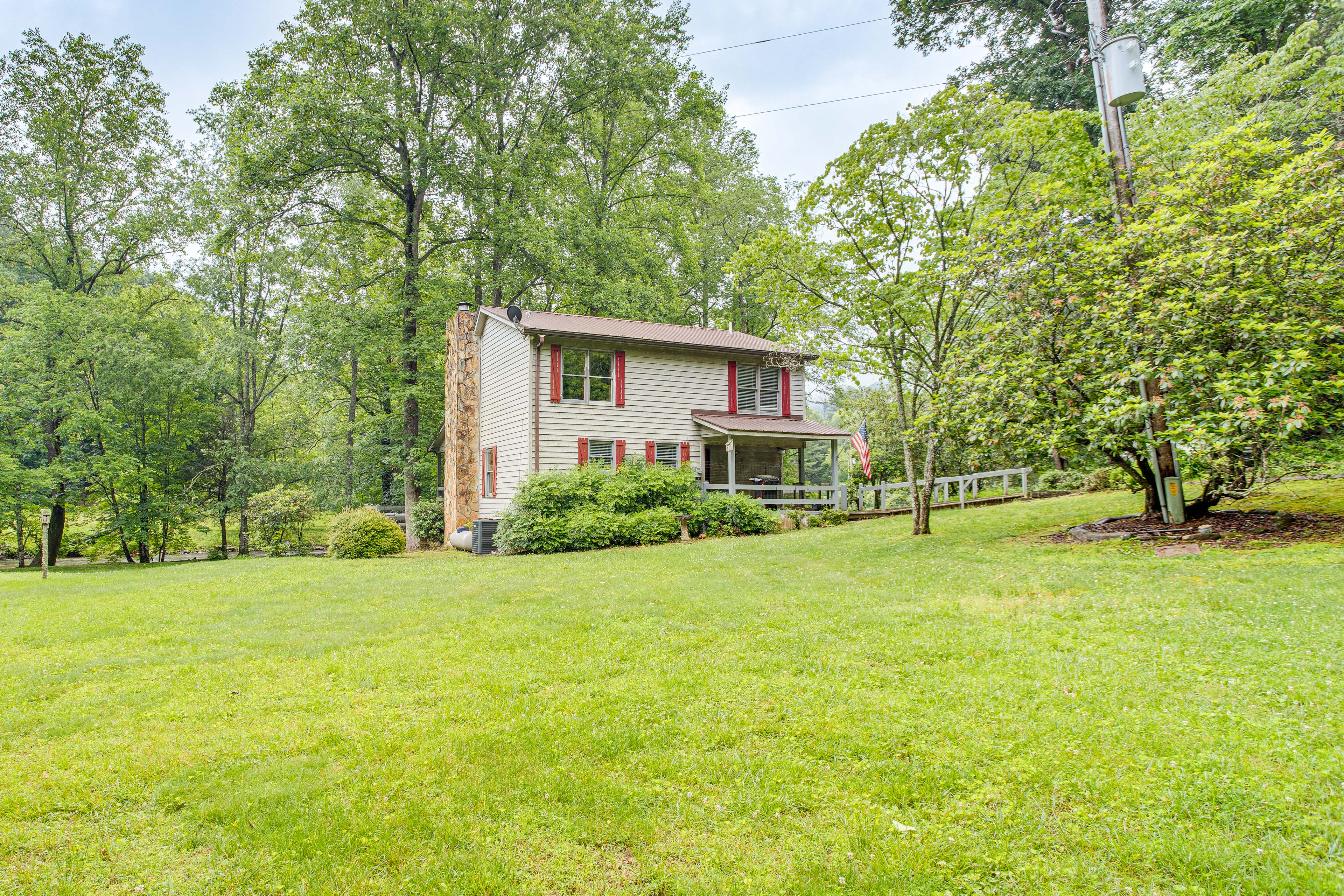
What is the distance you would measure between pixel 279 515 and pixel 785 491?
17.0 metres

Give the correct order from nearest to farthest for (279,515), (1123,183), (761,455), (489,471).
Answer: (1123,183), (489,471), (761,455), (279,515)

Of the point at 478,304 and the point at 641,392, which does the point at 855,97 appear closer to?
the point at 641,392

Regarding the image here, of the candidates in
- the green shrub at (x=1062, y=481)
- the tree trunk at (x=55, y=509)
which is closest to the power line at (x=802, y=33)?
the green shrub at (x=1062, y=481)

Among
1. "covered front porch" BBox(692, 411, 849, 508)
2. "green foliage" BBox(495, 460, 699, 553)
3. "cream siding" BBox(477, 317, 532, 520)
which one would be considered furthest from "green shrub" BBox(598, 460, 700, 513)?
"cream siding" BBox(477, 317, 532, 520)

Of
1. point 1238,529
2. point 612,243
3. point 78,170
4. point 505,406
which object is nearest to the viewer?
point 1238,529

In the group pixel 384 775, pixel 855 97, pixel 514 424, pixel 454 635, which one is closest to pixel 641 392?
pixel 514 424

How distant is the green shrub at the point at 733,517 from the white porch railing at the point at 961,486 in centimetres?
129

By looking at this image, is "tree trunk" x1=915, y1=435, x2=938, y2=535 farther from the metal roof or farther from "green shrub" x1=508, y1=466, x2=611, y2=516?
"green shrub" x1=508, y1=466, x2=611, y2=516

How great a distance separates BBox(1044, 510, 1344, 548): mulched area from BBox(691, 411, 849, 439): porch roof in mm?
8529

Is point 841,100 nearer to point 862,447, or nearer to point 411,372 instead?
point 862,447

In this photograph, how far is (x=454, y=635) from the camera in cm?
610

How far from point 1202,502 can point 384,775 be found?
1101cm

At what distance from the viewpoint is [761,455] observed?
20.3 m

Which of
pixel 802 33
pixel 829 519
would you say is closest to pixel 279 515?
pixel 829 519
